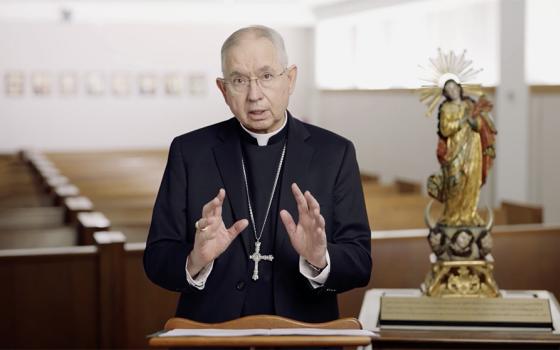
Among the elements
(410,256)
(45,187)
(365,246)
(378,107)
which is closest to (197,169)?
(365,246)

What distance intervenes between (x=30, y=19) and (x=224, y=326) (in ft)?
45.7

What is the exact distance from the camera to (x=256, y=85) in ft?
7.70

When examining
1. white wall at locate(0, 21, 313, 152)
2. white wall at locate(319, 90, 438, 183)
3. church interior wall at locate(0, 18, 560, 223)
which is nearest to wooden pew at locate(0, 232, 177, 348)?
white wall at locate(319, 90, 438, 183)

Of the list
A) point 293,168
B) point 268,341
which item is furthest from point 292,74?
point 268,341

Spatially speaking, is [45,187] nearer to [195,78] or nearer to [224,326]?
[224,326]

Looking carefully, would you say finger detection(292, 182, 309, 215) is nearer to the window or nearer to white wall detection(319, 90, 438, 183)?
the window

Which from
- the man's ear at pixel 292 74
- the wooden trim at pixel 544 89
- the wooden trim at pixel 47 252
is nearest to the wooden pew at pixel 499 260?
the wooden trim at pixel 47 252

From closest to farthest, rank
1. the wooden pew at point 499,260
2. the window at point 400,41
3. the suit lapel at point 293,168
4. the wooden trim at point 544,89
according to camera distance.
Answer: the suit lapel at point 293,168, the wooden pew at point 499,260, the wooden trim at point 544,89, the window at point 400,41

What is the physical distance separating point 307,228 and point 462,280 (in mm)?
1236

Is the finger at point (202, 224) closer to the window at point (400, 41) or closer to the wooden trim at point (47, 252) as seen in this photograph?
the wooden trim at point (47, 252)

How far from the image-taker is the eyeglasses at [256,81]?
2357mm

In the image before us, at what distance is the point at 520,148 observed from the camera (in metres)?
8.96

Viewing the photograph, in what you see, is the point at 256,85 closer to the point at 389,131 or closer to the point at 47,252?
the point at 47,252

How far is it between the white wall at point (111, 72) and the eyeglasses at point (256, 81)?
13.6 m
